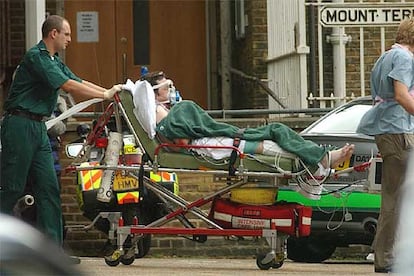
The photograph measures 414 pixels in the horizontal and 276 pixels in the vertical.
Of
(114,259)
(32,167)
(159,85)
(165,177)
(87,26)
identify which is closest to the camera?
(32,167)

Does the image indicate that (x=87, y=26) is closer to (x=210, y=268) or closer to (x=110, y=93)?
(x=210, y=268)

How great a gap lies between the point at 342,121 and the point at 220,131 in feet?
5.69

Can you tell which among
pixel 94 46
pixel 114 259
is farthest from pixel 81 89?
pixel 94 46

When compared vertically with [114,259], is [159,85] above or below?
above

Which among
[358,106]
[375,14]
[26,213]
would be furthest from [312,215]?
[375,14]

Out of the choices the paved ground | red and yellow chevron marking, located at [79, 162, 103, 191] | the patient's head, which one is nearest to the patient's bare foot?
the paved ground

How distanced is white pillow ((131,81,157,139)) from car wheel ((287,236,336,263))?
225 cm

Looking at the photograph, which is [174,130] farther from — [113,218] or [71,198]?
[71,198]

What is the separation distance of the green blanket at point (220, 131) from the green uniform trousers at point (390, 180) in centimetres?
47

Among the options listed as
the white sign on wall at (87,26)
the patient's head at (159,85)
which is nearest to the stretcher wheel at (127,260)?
the patient's head at (159,85)

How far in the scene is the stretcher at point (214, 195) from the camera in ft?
32.5

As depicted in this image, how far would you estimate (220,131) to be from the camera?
1004cm

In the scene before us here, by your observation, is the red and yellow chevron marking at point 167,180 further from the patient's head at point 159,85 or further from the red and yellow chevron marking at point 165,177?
the patient's head at point 159,85

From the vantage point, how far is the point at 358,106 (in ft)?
38.3
